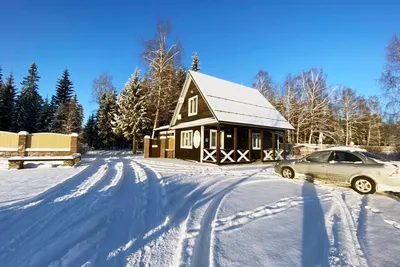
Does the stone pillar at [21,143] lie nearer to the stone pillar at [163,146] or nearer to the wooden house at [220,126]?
the wooden house at [220,126]

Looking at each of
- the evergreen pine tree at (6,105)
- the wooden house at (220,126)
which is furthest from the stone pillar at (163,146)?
the evergreen pine tree at (6,105)

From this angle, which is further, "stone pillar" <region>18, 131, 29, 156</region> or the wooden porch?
"stone pillar" <region>18, 131, 29, 156</region>

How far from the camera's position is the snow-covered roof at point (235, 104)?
46.7 ft

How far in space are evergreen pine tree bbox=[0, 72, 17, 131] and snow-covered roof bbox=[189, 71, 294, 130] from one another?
31799 mm

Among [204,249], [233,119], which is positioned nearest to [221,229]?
[204,249]

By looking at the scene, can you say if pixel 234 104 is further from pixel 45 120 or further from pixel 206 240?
pixel 45 120

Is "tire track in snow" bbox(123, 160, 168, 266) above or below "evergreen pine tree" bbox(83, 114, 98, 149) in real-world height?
below

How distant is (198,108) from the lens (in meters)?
16.2

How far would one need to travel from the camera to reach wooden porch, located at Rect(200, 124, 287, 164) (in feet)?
46.5

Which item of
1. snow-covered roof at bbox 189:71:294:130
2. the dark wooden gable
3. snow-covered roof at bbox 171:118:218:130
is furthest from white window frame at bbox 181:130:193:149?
snow-covered roof at bbox 189:71:294:130

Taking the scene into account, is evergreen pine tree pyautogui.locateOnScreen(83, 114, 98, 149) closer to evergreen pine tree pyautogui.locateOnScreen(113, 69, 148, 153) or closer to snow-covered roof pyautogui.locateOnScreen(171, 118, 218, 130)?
evergreen pine tree pyautogui.locateOnScreen(113, 69, 148, 153)

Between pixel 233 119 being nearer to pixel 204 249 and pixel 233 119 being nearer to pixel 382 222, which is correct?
pixel 382 222

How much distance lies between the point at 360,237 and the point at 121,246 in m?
3.95

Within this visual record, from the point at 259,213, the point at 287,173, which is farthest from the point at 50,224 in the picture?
the point at 287,173
